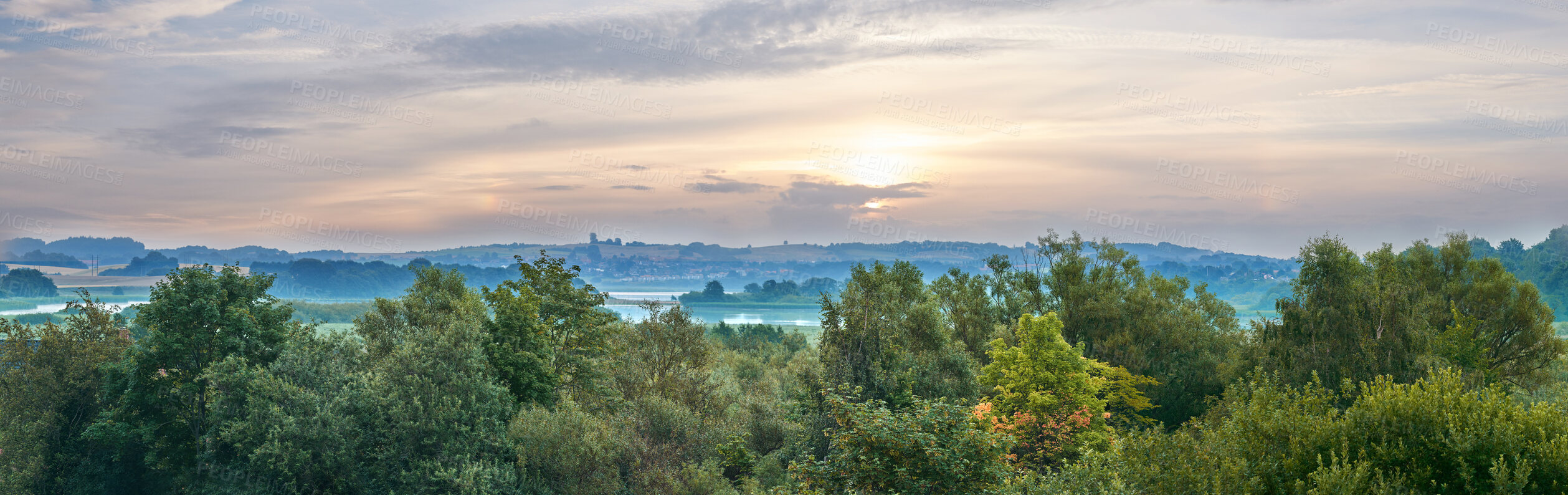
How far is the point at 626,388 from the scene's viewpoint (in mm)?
46688

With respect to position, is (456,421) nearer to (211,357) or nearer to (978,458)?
(211,357)

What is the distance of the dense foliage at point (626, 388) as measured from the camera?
27281 millimetres

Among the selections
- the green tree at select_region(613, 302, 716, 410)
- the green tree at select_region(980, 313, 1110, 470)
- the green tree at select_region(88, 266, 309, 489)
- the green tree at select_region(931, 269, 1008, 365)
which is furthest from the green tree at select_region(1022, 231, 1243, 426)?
the green tree at select_region(88, 266, 309, 489)

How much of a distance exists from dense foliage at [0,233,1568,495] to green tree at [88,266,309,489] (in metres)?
0.11

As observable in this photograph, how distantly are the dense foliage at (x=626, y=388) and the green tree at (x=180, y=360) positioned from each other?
0.35 feet

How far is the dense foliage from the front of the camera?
27281 mm

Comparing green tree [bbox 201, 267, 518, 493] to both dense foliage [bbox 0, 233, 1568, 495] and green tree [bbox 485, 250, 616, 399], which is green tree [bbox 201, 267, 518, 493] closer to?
dense foliage [bbox 0, 233, 1568, 495]

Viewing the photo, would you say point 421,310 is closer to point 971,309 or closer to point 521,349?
point 521,349

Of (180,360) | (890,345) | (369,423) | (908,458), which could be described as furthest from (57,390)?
(908,458)

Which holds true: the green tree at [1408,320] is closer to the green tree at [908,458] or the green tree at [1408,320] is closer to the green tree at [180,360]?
the green tree at [908,458]

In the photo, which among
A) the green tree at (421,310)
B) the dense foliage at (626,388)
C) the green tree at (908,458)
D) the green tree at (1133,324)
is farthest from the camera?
the green tree at (1133,324)

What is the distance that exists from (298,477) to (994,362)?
32824 millimetres

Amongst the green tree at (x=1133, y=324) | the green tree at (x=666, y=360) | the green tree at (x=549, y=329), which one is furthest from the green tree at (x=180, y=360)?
the green tree at (x=1133, y=324)

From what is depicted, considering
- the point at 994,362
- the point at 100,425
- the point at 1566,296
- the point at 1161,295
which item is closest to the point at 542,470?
the point at 100,425
